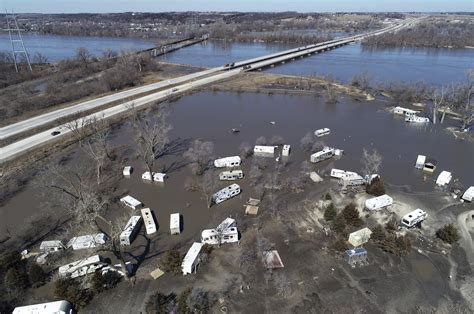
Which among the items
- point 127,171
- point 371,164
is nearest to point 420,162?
point 371,164

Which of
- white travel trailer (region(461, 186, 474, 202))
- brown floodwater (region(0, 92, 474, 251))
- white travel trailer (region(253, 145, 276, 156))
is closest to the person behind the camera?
brown floodwater (region(0, 92, 474, 251))

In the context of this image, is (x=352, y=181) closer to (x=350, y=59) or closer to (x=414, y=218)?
(x=414, y=218)

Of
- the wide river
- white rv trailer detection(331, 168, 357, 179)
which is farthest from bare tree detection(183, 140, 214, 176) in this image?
the wide river

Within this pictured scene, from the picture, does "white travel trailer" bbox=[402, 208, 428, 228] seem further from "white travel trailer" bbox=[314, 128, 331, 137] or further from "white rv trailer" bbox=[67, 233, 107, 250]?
"white rv trailer" bbox=[67, 233, 107, 250]

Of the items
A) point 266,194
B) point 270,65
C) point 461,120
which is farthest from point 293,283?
point 270,65

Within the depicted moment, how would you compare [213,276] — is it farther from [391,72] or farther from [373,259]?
[391,72]

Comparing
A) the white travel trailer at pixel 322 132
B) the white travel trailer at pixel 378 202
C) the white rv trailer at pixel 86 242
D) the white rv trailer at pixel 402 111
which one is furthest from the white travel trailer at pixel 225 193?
the white rv trailer at pixel 402 111

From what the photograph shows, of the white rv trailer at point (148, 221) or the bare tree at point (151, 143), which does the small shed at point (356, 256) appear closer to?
the white rv trailer at point (148, 221)
